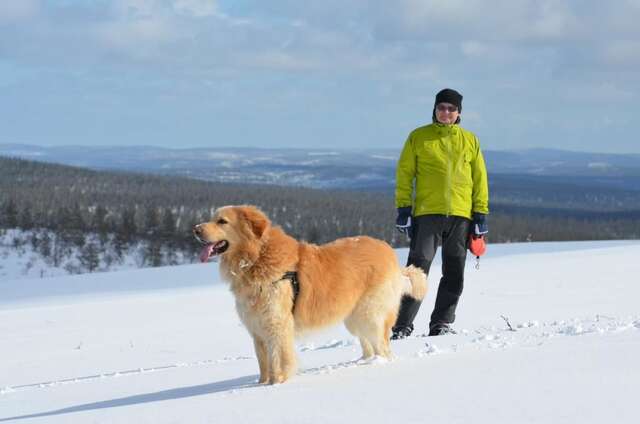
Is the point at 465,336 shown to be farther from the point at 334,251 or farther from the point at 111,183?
the point at 111,183

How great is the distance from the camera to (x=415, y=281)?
23.3 ft

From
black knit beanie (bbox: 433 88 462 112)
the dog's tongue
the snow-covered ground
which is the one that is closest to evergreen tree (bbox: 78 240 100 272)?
the snow-covered ground

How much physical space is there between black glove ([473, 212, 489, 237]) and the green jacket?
58 mm

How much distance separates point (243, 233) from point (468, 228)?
333 cm

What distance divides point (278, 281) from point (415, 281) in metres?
1.79

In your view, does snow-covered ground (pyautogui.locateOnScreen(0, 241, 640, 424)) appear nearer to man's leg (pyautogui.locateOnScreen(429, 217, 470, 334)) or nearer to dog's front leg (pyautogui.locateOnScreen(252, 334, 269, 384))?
dog's front leg (pyautogui.locateOnScreen(252, 334, 269, 384))

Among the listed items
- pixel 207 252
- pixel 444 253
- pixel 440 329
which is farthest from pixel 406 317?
pixel 207 252

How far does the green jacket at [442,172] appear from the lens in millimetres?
7953

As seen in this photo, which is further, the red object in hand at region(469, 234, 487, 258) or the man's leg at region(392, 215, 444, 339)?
the red object in hand at region(469, 234, 487, 258)

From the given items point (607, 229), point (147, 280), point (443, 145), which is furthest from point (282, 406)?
point (607, 229)

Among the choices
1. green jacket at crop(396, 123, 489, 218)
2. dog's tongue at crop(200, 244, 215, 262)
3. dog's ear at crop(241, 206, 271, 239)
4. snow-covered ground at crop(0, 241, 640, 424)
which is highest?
green jacket at crop(396, 123, 489, 218)

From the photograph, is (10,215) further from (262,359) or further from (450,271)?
(262,359)

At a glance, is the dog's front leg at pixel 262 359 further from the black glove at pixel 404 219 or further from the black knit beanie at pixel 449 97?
the black knit beanie at pixel 449 97

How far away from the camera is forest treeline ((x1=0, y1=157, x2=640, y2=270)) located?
96.3 meters
